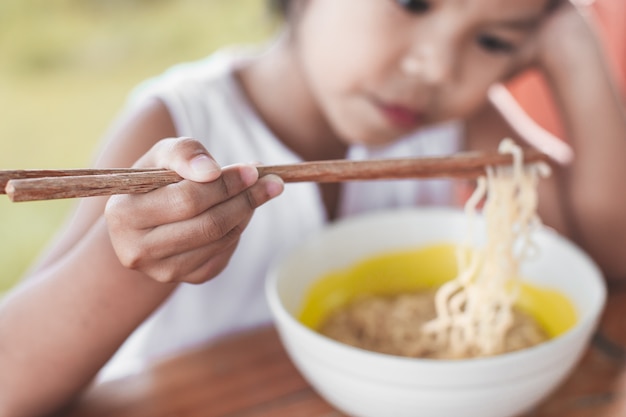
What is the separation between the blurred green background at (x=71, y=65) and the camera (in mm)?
2449

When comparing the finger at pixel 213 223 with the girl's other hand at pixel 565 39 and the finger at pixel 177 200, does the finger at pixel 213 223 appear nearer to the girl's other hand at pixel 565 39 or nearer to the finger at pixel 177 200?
the finger at pixel 177 200

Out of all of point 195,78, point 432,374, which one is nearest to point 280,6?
point 195,78

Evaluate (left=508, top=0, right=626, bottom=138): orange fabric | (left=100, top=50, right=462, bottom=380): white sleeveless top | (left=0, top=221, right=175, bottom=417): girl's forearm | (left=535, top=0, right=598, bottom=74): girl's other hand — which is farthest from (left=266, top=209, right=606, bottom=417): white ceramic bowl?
(left=508, top=0, right=626, bottom=138): orange fabric

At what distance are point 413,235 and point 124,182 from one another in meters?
0.59

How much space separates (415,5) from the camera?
2.96 ft

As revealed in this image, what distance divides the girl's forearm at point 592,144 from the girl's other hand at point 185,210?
2.49 ft

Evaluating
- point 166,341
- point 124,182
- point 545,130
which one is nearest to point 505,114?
point 545,130

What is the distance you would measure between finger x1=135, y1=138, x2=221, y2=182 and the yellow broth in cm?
38

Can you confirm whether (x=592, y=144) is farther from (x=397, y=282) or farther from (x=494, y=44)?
(x=397, y=282)

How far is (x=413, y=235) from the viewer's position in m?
1.01

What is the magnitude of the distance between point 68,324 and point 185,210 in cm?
25

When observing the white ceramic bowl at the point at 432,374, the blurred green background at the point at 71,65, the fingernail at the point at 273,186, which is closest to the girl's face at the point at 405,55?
the white ceramic bowl at the point at 432,374

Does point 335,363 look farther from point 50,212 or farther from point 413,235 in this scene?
point 50,212

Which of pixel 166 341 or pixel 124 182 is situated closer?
pixel 124 182
